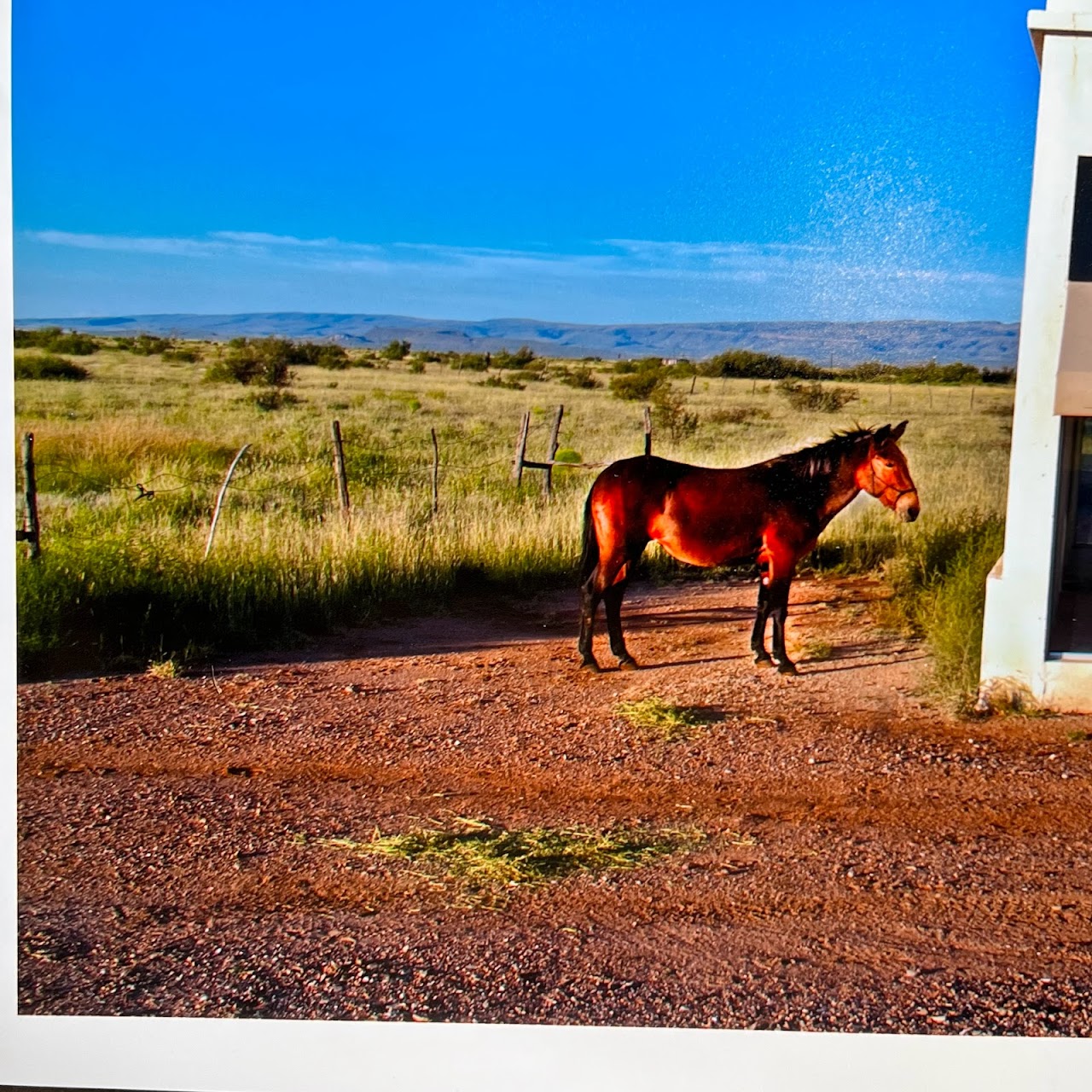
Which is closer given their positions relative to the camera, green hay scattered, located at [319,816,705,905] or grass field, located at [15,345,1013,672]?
green hay scattered, located at [319,816,705,905]

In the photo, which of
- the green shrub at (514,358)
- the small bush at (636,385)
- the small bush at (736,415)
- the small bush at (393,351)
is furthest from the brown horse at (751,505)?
the small bush at (393,351)

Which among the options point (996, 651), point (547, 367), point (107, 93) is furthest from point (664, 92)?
point (996, 651)

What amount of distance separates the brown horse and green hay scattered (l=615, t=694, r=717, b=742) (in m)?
0.26

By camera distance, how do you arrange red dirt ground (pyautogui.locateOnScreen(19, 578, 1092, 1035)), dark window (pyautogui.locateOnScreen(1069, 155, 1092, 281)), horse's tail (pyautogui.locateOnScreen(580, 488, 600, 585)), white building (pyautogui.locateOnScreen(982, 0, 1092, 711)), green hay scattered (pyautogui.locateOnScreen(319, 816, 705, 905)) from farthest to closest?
horse's tail (pyautogui.locateOnScreen(580, 488, 600, 585)) → dark window (pyautogui.locateOnScreen(1069, 155, 1092, 281)) → white building (pyautogui.locateOnScreen(982, 0, 1092, 711)) → green hay scattered (pyautogui.locateOnScreen(319, 816, 705, 905)) → red dirt ground (pyautogui.locateOnScreen(19, 578, 1092, 1035))

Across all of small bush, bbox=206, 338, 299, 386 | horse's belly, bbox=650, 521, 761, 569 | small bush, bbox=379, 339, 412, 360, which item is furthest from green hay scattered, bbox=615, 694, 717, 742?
small bush, bbox=206, 338, 299, 386

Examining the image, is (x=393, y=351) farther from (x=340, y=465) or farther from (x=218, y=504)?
(x=218, y=504)

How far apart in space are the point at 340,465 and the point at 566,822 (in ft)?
8.00

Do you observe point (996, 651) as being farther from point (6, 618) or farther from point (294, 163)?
point (6, 618)

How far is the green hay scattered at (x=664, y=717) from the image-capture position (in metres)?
6.78

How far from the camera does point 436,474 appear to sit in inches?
292

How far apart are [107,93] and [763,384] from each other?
3.73 metres

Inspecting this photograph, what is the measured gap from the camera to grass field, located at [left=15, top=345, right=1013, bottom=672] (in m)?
7.15

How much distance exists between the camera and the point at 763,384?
709 cm

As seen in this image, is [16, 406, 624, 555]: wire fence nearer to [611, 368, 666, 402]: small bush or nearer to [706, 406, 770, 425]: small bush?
[611, 368, 666, 402]: small bush
